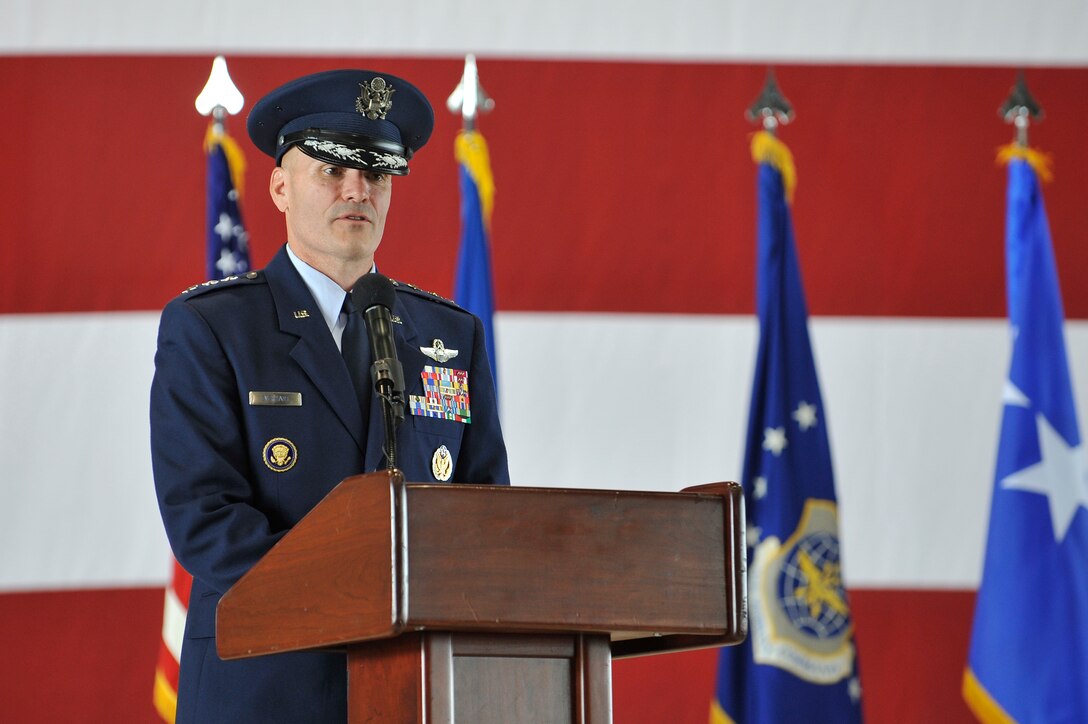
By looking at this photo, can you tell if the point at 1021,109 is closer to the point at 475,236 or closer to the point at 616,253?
the point at 616,253

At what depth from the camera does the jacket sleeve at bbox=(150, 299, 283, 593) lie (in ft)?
4.69

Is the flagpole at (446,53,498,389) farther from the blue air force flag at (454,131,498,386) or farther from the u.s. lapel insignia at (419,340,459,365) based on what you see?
the u.s. lapel insignia at (419,340,459,365)

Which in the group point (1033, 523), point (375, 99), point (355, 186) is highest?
point (375, 99)

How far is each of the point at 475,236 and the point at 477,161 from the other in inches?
7.0

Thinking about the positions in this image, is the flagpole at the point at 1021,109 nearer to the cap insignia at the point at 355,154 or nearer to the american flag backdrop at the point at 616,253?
the american flag backdrop at the point at 616,253

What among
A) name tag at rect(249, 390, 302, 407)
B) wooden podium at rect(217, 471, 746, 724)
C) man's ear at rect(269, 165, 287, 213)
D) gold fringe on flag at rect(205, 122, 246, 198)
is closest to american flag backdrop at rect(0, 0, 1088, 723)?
gold fringe on flag at rect(205, 122, 246, 198)

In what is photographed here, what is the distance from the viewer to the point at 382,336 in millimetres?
1443

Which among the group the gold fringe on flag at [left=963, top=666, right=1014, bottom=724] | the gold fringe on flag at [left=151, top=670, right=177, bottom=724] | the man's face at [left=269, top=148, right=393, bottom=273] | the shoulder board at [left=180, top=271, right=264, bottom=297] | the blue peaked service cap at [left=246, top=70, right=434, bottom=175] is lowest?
the gold fringe on flag at [left=963, top=666, right=1014, bottom=724]

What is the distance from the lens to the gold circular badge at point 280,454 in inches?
61.2

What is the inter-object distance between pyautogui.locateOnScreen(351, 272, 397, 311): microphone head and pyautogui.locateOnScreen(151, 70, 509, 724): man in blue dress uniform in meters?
0.16

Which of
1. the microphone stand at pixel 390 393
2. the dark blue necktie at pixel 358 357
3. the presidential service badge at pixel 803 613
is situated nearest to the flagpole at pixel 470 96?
the presidential service badge at pixel 803 613

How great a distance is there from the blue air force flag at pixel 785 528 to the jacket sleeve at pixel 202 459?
1743 mm

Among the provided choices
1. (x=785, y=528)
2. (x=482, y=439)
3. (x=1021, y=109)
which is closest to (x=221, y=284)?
(x=482, y=439)

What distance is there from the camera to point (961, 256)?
3461 mm
